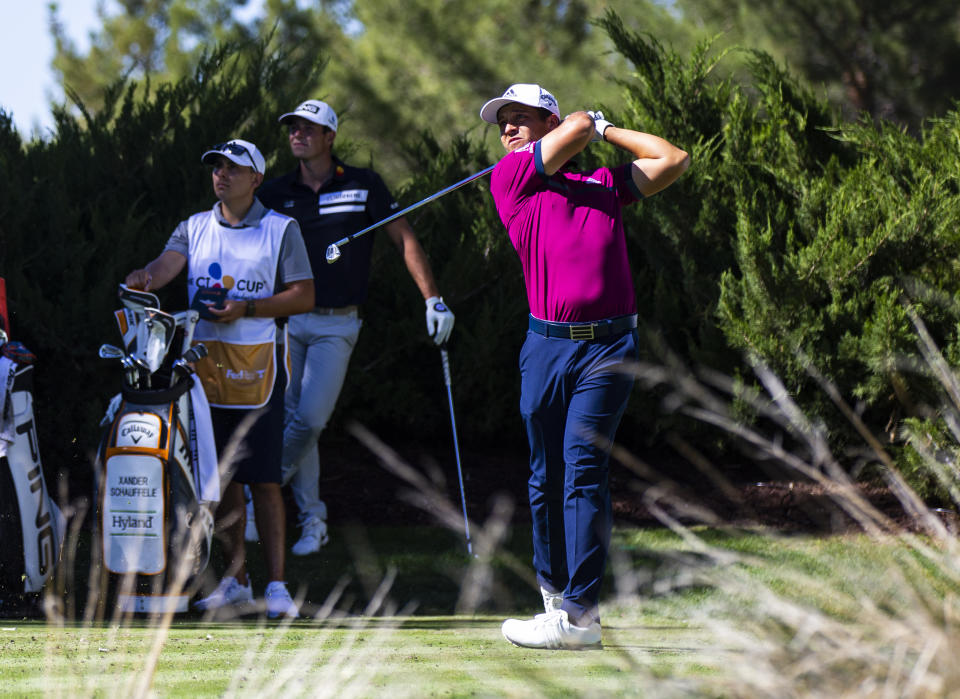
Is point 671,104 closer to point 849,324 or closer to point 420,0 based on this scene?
point 849,324

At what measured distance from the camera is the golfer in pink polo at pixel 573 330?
14.0ft

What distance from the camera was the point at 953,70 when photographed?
14.8 metres

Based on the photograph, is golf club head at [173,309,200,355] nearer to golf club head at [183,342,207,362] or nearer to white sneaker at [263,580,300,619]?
golf club head at [183,342,207,362]

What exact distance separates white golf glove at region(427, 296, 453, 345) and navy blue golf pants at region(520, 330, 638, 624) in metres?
1.44

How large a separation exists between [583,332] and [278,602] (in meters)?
1.73

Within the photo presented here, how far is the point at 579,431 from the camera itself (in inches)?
169

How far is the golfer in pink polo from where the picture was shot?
168 inches

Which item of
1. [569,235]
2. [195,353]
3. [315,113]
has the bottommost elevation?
[195,353]

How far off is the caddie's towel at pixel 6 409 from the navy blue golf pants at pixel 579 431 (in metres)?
2.04

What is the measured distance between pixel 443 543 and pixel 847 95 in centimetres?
1026

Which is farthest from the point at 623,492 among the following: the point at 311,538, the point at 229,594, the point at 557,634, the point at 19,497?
the point at 19,497

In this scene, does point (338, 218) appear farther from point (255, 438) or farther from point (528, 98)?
point (528, 98)

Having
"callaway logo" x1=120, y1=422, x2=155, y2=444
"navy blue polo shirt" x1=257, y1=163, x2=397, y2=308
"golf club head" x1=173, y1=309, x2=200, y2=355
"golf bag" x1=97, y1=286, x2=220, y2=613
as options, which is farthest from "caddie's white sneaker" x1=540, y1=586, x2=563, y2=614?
"navy blue polo shirt" x1=257, y1=163, x2=397, y2=308

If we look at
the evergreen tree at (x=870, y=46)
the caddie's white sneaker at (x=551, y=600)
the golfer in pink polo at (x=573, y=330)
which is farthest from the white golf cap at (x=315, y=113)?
the evergreen tree at (x=870, y=46)
